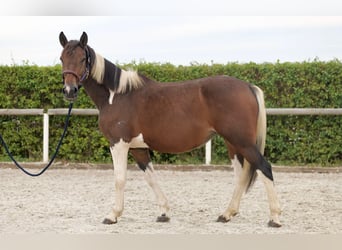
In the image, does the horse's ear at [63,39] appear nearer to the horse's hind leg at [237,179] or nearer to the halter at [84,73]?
the halter at [84,73]

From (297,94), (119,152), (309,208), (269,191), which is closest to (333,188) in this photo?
(309,208)

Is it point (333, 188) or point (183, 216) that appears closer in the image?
point (183, 216)

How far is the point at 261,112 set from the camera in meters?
5.67

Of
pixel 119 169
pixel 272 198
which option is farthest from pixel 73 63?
pixel 272 198

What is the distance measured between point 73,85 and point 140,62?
→ 5.72m

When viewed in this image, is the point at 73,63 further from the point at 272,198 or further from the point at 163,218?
the point at 272,198

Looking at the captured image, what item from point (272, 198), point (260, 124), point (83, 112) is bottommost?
point (272, 198)

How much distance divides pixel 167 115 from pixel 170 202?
1869 mm

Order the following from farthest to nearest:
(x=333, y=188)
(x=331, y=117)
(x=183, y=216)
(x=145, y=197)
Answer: (x=331, y=117) → (x=333, y=188) → (x=145, y=197) → (x=183, y=216)

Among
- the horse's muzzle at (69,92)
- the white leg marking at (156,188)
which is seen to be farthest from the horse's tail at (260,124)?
the horse's muzzle at (69,92)

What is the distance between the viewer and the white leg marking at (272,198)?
5.50 meters

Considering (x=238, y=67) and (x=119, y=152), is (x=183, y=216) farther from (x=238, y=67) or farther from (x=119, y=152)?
(x=238, y=67)

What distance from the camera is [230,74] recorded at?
35.8ft

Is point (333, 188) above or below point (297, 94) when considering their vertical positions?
below
